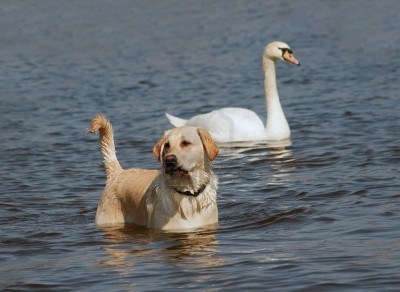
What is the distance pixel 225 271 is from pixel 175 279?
405 mm

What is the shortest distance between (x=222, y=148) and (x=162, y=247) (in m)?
6.16

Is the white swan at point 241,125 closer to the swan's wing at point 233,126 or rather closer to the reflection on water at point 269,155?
the swan's wing at point 233,126

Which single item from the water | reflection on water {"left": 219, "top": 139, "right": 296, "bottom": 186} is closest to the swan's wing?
reflection on water {"left": 219, "top": 139, "right": 296, "bottom": 186}

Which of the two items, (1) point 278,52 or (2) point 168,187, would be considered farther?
(1) point 278,52

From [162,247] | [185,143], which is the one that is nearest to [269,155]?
[162,247]

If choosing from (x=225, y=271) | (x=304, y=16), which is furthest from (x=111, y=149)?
(x=304, y=16)

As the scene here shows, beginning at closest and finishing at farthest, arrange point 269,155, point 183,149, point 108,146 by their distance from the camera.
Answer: point 183,149 → point 108,146 → point 269,155

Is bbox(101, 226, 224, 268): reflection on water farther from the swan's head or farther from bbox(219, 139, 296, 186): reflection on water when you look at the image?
the swan's head

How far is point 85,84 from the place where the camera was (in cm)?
2152

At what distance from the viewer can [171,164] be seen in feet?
29.8

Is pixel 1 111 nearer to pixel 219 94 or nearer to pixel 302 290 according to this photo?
pixel 219 94

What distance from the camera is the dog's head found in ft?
30.0

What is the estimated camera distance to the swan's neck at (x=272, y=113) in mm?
15805

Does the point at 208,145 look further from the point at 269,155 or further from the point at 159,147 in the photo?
the point at 269,155
